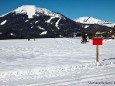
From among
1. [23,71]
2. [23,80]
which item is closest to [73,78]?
[23,80]

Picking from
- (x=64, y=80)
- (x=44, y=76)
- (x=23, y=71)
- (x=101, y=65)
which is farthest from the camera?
(x=101, y=65)

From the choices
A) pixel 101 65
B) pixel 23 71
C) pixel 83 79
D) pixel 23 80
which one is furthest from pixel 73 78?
pixel 101 65

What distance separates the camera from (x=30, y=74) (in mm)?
12062

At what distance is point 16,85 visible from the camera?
9539mm

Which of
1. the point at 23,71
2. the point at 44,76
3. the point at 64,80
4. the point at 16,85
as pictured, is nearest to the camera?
the point at 16,85

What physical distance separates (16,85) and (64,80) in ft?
6.16

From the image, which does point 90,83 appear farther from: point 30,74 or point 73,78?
point 30,74

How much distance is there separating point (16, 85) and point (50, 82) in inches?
49.6

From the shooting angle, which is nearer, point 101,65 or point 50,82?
point 50,82

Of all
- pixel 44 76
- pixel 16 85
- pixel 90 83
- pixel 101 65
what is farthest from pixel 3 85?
pixel 101 65

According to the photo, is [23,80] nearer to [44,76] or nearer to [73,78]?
[44,76]

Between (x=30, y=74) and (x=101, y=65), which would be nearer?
(x=30, y=74)

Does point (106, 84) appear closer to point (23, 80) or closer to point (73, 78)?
point (73, 78)

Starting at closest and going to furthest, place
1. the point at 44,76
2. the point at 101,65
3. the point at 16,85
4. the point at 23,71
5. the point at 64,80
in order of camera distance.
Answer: the point at 16,85
the point at 64,80
the point at 44,76
the point at 23,71
the point at 101,65
